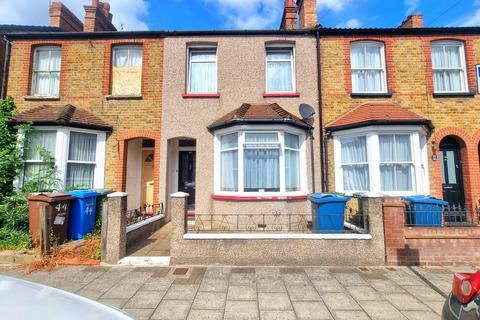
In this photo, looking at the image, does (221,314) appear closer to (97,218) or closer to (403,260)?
(403,260)

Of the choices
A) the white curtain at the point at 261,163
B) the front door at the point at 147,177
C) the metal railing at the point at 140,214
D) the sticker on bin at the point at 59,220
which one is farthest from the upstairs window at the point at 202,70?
the sticker on bin at the point at 59,220

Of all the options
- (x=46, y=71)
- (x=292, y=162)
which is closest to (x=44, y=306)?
(x=292, y=162)

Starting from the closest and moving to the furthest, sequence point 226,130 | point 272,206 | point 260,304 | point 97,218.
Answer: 1. point 260,304
2. point 97,218
3. point 272,206
4. point 226,130

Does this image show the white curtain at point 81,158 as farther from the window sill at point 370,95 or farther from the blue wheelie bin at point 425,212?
the blue wheelie bin at point 425,212

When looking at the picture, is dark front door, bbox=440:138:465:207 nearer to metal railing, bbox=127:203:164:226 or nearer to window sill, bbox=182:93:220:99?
window sill, bbox=182:93:220:99

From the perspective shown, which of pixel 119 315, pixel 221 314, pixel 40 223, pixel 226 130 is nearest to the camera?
pixel 119 315

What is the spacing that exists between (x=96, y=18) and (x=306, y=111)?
29.0ft

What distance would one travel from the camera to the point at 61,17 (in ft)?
35.8

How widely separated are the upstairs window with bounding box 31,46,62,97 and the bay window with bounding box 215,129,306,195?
21.5 ft

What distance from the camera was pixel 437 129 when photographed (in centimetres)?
891

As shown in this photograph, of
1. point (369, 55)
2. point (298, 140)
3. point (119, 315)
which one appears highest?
point (369, 55)


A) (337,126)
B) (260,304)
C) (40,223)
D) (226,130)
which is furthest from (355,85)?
(40,223)

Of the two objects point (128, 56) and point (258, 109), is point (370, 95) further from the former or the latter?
point (128, 56)

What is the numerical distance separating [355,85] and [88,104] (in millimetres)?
9323
